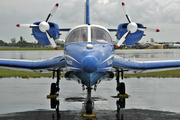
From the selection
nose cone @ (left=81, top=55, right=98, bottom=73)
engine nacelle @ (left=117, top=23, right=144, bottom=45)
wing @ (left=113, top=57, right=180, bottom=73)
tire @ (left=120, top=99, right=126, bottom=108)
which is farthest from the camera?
engine nacelle @ (left=117, top=23, right=144, bottom=45)

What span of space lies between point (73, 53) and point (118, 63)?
2974 mm

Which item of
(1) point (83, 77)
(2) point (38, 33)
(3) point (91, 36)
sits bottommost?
(1) point (83, 77)

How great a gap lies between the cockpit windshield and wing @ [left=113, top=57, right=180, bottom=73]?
A: 1.49 metres

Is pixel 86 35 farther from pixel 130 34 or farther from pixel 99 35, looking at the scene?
pixel 130 34

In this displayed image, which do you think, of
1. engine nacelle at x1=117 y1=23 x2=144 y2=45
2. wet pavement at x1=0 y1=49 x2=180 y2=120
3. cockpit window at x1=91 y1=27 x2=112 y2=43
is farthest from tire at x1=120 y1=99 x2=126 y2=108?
engine nacelle at x1=117 y1=23 x2=144 y2=45

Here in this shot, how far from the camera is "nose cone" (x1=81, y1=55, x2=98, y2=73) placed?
20.2 ft

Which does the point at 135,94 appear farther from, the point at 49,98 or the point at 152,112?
the point at 49,98

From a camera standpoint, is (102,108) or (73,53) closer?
(73,53)

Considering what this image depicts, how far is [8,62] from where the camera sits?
35.1 feet

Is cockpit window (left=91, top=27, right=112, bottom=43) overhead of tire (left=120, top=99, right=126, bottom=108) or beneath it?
overhead

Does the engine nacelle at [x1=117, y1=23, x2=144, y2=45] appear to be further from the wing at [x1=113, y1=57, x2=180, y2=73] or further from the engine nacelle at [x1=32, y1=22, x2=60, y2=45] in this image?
the engine nacelle at [x1=32, y1=22, x2=60, y2=45]

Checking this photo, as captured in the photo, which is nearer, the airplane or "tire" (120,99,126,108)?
the airplane

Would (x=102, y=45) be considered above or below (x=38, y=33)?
below

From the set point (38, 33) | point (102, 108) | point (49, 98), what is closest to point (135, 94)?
point (102, 108)
